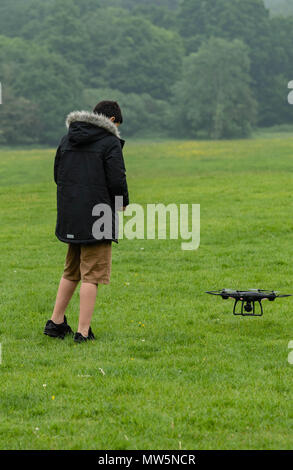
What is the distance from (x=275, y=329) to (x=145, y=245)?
6.28 m

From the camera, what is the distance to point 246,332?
7367 millimetres

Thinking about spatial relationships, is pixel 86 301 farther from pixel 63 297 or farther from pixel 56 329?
pixel 56 329

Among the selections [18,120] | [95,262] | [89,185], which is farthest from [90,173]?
[18,120]

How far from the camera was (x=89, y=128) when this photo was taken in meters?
6.81

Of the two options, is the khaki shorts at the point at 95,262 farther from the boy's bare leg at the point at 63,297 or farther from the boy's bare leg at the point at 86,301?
the boy's bare leg at the point at 63,297

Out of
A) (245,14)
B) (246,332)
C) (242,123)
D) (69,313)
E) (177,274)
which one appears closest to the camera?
(246,332)

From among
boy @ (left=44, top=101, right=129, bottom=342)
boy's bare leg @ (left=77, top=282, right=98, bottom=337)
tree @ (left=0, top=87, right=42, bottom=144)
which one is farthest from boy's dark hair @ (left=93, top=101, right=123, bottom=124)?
tree @ (left=0, top=87, right=42, bottom=144)

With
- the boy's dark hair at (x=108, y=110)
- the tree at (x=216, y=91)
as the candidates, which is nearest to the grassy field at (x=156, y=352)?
the boy's dark hair at (x=108, y=110)

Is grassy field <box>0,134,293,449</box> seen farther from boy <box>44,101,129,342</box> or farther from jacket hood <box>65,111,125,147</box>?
jacket hood <box>65,111,125,147</box>

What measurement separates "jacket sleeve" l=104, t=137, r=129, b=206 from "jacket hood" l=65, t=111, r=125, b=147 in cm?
14

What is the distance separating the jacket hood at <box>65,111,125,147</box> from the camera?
677cm

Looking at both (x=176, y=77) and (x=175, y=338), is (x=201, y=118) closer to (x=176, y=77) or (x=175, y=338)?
(x=176, y=77)

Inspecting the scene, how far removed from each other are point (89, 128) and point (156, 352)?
87.5 inches

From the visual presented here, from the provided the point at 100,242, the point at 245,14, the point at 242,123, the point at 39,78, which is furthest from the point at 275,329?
the point at 245,14
